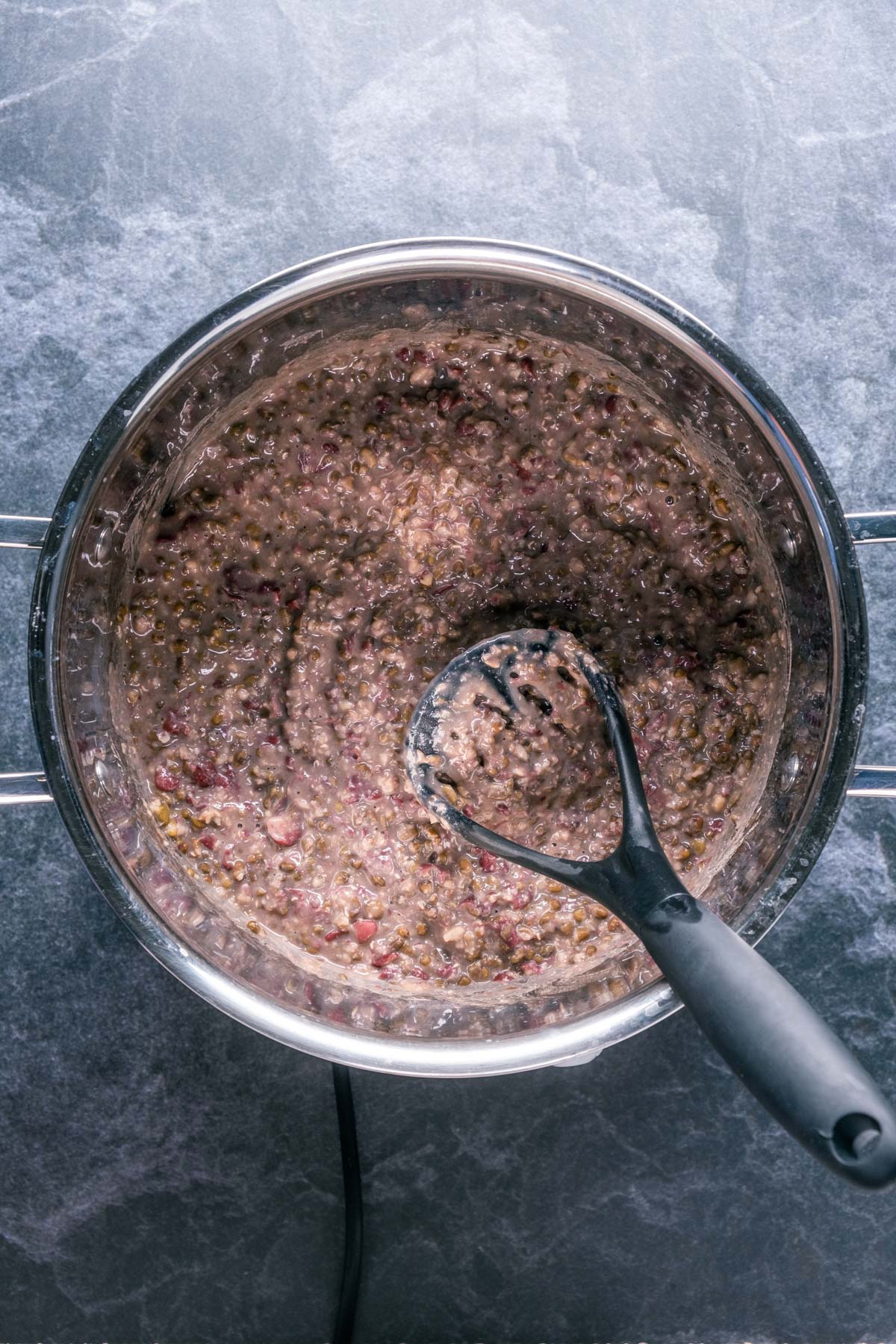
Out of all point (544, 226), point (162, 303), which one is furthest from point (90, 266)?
point (544, 226)

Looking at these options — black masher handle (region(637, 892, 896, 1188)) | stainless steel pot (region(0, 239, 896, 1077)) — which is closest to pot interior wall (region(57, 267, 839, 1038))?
stainless steel pot (region(0, 239, 896, 1077))

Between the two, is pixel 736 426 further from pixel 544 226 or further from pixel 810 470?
pixel 544 226

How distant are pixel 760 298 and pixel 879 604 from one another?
15.0 inches

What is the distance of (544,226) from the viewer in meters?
1.23

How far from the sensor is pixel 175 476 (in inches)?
38.9

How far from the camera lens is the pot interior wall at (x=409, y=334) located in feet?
3.00

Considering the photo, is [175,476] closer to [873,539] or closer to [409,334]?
[409,334]

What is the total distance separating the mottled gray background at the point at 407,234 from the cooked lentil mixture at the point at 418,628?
0.93 ft

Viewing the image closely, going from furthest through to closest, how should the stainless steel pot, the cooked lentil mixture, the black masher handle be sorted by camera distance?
the cooked lentil mixture → the stainless steel pot → the black masher handle

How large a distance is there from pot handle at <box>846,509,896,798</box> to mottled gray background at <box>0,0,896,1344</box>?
32 centimetres

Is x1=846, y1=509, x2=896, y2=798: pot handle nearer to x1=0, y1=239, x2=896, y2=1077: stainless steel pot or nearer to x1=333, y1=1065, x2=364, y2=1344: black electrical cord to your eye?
x1=0, y1=239, x2=896, y2=1077: stainless steel pot

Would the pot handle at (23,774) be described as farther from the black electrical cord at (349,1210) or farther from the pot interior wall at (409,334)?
the black electrical cord at (349,1210)

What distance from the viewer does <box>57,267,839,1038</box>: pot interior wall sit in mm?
914

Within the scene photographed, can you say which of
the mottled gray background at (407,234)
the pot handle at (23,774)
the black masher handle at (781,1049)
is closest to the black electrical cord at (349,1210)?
the mottled gray background at (407,234)
